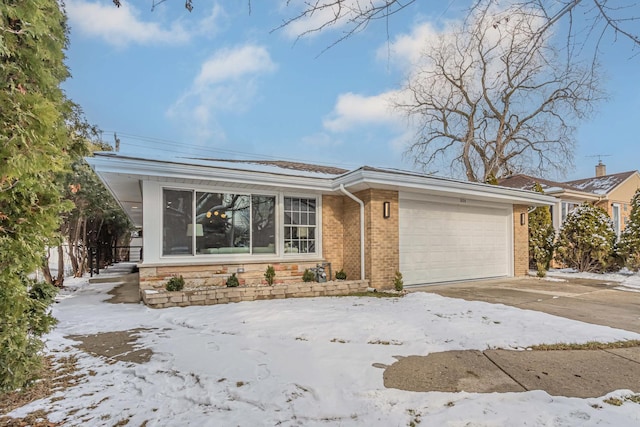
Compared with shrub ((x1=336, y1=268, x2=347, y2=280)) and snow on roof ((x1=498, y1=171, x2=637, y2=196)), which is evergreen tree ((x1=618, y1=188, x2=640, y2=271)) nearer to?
snow on roof ((x1=498, y1=171, x2=637, y2=196))

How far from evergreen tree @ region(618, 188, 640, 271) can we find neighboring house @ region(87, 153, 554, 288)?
4574 millimetres

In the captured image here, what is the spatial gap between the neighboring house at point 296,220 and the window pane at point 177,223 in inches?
0.8

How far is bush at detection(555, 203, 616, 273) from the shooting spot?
38.2 ft

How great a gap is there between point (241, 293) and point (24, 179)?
4.77 metres

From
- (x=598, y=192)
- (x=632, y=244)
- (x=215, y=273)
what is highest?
(x=598, y=192)

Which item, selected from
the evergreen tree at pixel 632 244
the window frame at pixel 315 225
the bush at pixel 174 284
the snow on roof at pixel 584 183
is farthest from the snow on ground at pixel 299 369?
the snow on roof at pixel 584 183

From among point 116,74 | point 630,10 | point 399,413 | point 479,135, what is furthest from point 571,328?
point 479,135

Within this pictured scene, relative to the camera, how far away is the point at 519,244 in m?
11.3

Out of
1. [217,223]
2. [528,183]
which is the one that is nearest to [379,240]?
[217,223]

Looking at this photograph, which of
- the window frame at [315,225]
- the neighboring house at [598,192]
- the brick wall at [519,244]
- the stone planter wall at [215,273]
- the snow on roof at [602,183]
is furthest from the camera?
the snow on roof at [602,183]

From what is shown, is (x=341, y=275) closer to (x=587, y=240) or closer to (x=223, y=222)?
(x=223, y=222)

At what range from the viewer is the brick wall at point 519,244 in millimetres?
11242

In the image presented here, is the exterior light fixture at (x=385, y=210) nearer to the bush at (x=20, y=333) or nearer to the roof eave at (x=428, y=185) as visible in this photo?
the roof eave at (x=428, y=185)

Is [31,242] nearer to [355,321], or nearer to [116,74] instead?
[355,321]
